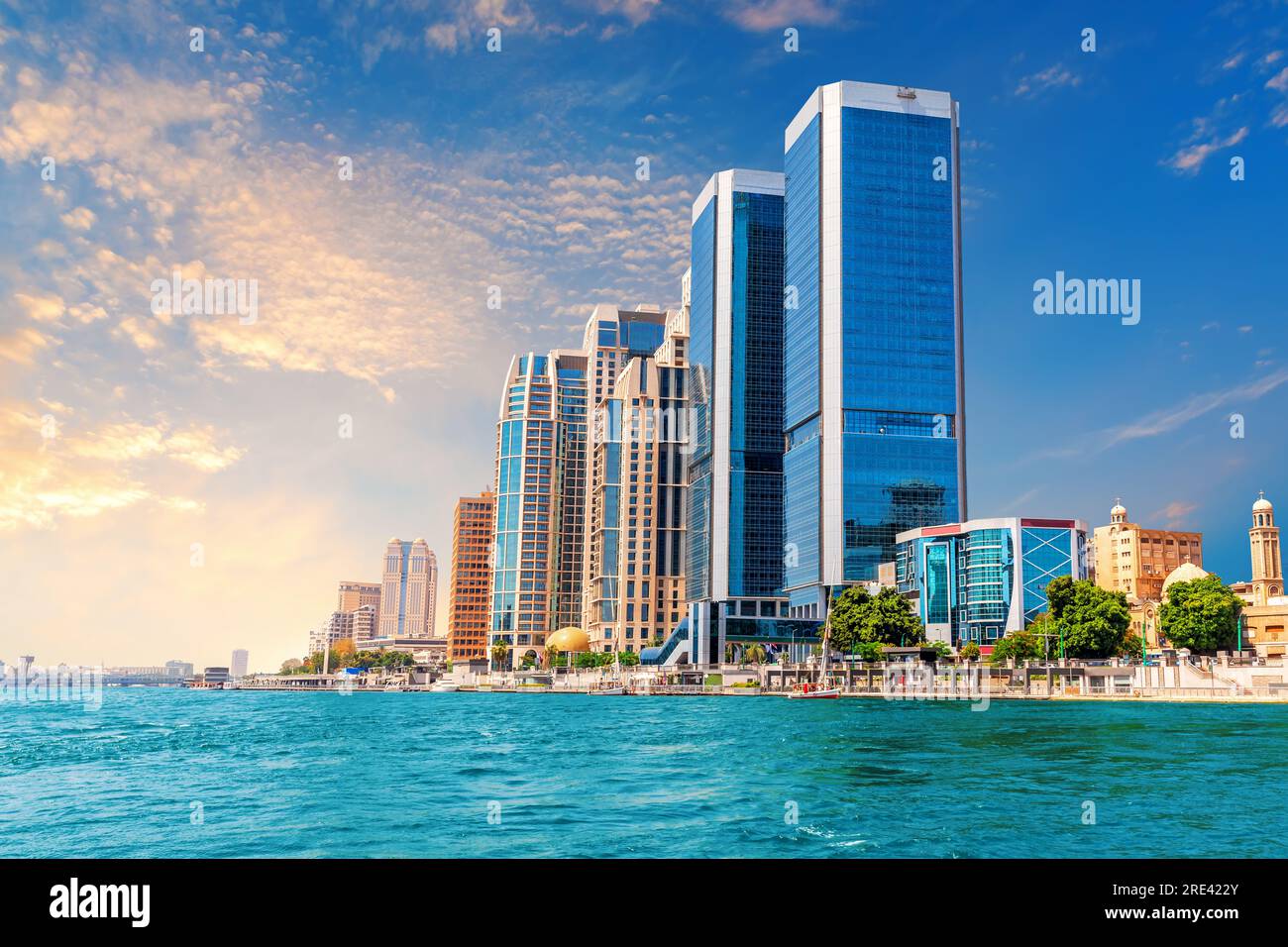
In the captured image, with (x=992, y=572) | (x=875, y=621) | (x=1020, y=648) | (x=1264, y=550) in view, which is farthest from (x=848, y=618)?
(x=1264, y=550)

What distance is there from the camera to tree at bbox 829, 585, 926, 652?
428 feet

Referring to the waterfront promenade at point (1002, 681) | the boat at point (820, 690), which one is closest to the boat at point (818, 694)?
the boat at point (820, 690)

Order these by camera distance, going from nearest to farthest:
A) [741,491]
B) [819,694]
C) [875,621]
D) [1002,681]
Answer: [1002,681] < [819,694] < [875,621] < [741,491]

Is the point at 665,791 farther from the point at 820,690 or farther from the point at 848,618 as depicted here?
the point at 848,618

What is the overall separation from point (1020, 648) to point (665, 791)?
102 meters

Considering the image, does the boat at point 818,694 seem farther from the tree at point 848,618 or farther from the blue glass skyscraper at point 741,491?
the blue glass skyscraper at point 741,491

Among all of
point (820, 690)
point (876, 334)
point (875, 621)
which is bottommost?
point (820, 690)

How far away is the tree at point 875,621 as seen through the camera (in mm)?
130500

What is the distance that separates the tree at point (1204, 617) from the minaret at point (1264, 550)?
2464 inches

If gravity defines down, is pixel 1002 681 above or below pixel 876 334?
below

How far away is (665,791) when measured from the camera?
111 feet

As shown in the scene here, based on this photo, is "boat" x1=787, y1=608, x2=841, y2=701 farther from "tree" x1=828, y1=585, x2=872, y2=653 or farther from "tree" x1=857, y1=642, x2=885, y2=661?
"tree" x1=857, y1=642, x2=885, y2=661
